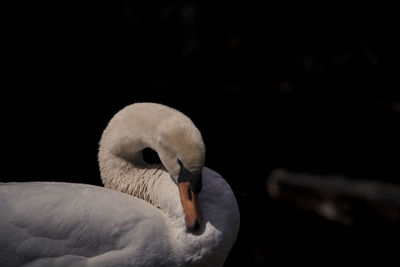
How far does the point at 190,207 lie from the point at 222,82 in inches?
141

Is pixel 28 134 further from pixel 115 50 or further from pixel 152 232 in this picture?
pixel 152 232

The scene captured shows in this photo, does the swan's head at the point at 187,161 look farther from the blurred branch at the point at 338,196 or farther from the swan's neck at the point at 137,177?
the blurred branch at the point at 338,196

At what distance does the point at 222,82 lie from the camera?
18.2 ft

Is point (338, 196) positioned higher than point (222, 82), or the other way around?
point (222, 82)

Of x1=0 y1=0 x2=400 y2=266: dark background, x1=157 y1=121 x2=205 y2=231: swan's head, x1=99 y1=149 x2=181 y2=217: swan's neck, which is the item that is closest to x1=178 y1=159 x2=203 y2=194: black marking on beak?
x1=157 y1=121 x2=205 y2=231: swan's head

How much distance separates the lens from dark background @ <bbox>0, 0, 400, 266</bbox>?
404cm

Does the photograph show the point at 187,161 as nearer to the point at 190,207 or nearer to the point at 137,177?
the point at 190,207

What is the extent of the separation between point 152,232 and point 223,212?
28 cm

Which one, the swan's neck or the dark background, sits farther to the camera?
the dark background

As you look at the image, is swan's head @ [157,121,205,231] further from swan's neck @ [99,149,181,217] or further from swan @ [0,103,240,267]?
swan's neck @ [99,149,181,217]

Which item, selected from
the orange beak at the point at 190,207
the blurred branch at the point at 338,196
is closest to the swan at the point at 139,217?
the orange beak at the point at 190,207

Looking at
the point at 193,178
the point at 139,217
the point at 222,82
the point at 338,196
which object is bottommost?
the point at 338,196

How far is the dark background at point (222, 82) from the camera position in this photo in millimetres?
4039

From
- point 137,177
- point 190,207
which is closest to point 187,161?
point 190,207
